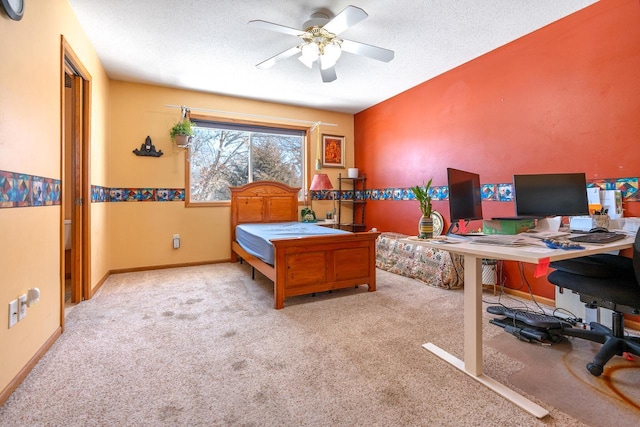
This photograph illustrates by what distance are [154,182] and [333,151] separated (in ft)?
9.26

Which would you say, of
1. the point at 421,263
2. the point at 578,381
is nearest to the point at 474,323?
the point at 578,381

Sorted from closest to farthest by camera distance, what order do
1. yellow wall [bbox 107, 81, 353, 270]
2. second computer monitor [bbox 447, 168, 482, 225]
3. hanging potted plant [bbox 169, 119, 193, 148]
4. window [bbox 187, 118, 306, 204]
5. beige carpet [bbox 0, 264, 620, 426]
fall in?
beige carpet [bbox 0, 264, 620, 426] < second computer monitor [bbox 447, 168, 482, 225] < yellow wall [bbox 107, 81, 353, 270] < hanging potted plant [bbox 169, 119, 193, 148] < window [bbox 187, 118, 306, 204]

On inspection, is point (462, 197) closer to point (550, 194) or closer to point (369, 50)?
point (550, 194)

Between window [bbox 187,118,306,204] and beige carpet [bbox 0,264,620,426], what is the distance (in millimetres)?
2078

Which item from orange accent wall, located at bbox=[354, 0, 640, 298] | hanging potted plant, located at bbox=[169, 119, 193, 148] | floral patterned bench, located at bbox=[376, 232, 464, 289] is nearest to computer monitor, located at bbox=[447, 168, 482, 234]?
floral patterned bench, located at bbox=[376, 232, 464, 289]

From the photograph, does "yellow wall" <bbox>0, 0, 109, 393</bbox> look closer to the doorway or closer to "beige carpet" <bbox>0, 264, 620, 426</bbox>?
"beige carpet" <bbox>0, 264, 620, 426</bbox>

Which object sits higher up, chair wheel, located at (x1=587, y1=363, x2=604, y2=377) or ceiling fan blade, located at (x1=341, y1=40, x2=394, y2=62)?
ceiling fan blade, located at (x1=341, y1=40, x2=394, y2=62)

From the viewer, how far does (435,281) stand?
3213 mm

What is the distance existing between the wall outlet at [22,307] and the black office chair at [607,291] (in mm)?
3014

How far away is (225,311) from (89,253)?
1518 mm

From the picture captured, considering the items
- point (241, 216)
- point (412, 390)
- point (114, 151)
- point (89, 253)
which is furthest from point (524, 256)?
point (114, 151)

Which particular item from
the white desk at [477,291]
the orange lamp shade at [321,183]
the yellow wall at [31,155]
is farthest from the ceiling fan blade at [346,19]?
the orange lamp shade at [321,183]

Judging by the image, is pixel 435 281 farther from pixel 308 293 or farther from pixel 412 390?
pixel 412 390

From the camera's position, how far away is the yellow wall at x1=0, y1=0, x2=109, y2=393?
4.80 ft
